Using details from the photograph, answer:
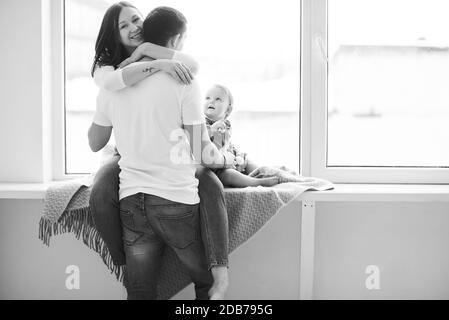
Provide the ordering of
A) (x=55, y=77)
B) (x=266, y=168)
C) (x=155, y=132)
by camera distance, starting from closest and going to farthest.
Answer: (x=155, y=132) < (x=266, y=168) < (x=55, y=77)

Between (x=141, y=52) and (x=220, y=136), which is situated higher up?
(x=141, y=52)

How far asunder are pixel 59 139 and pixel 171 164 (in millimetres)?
790

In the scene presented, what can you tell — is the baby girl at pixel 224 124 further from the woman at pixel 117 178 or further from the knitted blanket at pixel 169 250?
the woman at pixel 117 178

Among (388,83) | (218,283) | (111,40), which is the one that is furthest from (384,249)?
(111,40)

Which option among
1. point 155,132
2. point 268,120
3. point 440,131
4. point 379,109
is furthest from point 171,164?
point 440,131

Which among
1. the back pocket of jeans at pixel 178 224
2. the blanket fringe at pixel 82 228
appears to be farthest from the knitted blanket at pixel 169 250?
the back pocket of jeans at pixel 178 224

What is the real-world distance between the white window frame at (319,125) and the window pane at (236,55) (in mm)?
52

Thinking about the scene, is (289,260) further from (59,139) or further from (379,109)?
(59,139)

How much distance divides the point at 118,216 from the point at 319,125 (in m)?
0.90

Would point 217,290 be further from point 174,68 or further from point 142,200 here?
point 174,68

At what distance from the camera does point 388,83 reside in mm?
2135

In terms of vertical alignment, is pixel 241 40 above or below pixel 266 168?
above

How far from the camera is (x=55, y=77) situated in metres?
2.10

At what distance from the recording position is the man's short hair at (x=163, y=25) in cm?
153
